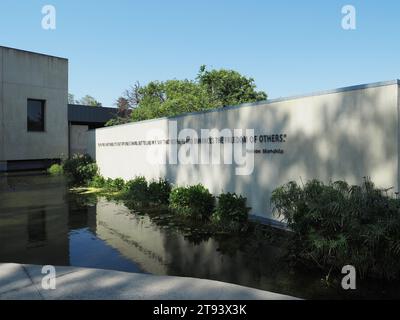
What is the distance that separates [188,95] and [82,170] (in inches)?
358

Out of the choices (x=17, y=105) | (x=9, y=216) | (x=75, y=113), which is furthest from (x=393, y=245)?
(x=75, y=113)

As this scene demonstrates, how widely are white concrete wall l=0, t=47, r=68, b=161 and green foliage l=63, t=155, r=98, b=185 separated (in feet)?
22.8

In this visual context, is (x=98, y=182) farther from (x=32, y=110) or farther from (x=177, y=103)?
(x=32, y=110)

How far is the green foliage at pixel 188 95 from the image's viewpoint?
2438cm

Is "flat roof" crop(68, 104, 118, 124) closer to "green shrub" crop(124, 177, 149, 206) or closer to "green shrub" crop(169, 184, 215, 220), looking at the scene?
"green shrub" crop(124, 177, 149, 206)

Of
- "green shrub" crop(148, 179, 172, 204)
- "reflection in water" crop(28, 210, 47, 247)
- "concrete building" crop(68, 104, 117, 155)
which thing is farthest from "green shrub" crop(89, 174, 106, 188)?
"concrete building" crop(68, 104, 117, 155)

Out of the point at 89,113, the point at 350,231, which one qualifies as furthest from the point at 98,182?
the point at 89,113

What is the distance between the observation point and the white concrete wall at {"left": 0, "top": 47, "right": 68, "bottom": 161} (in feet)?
80.6

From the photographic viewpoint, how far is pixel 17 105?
25.1 meters

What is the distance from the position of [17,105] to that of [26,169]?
13.7 ft

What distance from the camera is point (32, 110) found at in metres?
26.3

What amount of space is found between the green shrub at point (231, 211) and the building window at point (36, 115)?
21.3 meters

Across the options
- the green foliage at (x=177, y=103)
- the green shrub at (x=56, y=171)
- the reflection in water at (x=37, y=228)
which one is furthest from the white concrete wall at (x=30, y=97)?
the reflection in water at (x=37, y=228)

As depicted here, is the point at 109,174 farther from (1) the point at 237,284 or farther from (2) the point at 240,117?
(1) the point at 237,284
